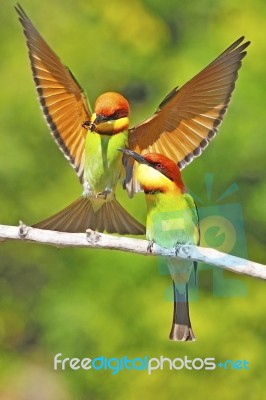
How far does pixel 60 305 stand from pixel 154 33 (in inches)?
28.0

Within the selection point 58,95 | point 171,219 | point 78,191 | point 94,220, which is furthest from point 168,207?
point 78,191

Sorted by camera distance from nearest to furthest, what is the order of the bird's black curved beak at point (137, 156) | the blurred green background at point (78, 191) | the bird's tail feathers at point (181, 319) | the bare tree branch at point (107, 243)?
the bare tree branch at point (107, 243), the bird's black curved beak at point (137, 156), the bird's tail feathers at point (181, 319), the blurred green background at point (78, 191)

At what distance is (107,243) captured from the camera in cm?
158

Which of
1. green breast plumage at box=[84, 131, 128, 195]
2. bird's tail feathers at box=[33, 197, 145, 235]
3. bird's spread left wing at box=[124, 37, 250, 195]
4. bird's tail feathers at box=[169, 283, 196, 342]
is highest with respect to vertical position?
bird's spread left wing at box=[124, 37, 250, 195]

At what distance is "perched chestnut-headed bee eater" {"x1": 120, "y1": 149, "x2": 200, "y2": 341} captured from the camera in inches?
68.4

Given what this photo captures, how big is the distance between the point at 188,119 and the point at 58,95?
0.80 ft

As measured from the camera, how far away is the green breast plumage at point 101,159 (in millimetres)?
1823

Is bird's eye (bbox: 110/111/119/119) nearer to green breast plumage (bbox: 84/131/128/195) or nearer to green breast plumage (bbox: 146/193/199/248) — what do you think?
green breast plumage (bbox: 84/131/128/195)

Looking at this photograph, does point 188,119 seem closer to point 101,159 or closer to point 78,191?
point 101,159

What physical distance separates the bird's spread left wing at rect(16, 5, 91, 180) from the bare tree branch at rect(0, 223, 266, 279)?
0.88 feet

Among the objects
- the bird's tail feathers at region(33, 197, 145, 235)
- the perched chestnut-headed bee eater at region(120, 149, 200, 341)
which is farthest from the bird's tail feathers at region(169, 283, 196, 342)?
the bird's tail feathers at region(33, 197, 145, 235)

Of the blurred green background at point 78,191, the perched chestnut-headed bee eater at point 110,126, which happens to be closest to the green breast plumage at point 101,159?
the perched chestnut-headed bee eater at point 110,126

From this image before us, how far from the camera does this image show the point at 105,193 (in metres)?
1.84

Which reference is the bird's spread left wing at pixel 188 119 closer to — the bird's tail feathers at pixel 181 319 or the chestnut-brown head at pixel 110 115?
the chestnut-brown head at pixel 110 115
